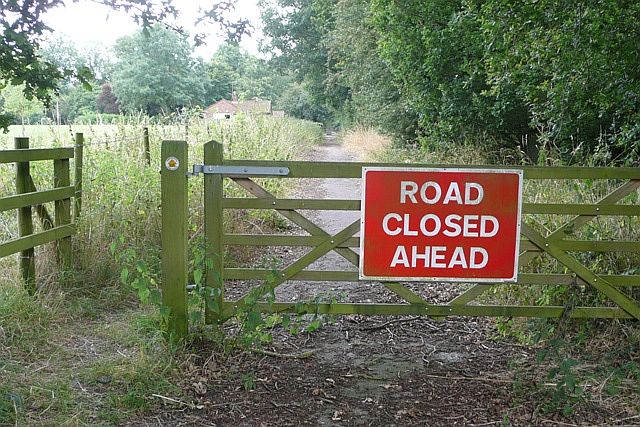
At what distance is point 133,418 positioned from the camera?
3.82 m

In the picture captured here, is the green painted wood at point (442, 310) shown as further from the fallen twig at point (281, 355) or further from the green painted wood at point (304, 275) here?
the fallen twig at point (281, 355)

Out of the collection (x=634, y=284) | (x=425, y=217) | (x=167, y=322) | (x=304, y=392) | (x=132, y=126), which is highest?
(x=132, y=126)

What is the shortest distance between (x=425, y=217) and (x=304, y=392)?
144 centimetres

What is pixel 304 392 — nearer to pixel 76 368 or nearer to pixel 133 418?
pixel 133 418

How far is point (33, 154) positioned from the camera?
5523 mm

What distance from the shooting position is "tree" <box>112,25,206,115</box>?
3525cm

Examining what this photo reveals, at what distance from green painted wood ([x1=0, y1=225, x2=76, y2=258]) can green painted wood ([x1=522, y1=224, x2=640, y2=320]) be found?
397 cm

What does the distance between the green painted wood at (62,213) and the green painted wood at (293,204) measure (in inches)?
94.0

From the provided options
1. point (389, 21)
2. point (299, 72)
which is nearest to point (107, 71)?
point (299, 72)

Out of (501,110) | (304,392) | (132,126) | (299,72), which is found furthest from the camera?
(299,72)

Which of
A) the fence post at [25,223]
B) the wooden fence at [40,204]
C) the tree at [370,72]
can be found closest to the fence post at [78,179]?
the wooden fence at [40,204]

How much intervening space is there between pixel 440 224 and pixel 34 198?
3.52 meters

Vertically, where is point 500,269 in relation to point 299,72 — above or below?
below

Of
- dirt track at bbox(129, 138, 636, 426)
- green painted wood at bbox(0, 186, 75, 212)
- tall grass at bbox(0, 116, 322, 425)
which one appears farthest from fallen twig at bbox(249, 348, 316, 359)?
green painted wood at bbox(0, 186, 75, 212)
